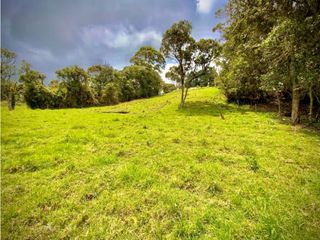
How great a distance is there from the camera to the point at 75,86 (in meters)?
42.2

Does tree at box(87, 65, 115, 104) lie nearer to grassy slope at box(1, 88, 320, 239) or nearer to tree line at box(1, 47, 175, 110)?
tree line at box(1, 47, 175, 110)

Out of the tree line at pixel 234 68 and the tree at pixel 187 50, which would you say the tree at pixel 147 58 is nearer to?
the tree line at pixel 234 68

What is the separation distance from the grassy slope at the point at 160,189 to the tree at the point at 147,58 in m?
52.6

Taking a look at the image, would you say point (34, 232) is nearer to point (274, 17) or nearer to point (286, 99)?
point (274, 17)

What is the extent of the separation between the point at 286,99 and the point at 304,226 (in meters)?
25.8

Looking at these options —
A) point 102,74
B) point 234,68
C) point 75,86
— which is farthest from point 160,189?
point 102,74

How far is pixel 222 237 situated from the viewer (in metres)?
4.13

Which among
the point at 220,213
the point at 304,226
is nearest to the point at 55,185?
the point at 220,213

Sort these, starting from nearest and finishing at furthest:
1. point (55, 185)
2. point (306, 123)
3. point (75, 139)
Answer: point (55, 185) < point (75, 139) < point (306, 123)

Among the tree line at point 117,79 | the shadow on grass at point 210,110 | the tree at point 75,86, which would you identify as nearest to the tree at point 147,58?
the tree line at point 117,79

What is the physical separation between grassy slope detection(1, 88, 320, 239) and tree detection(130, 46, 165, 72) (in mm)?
52591

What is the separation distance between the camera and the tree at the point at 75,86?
41156 mm

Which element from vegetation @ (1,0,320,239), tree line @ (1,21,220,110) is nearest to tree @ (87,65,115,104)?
tree line @ (1,21,220,110)

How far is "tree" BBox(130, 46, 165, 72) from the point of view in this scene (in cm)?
5916
